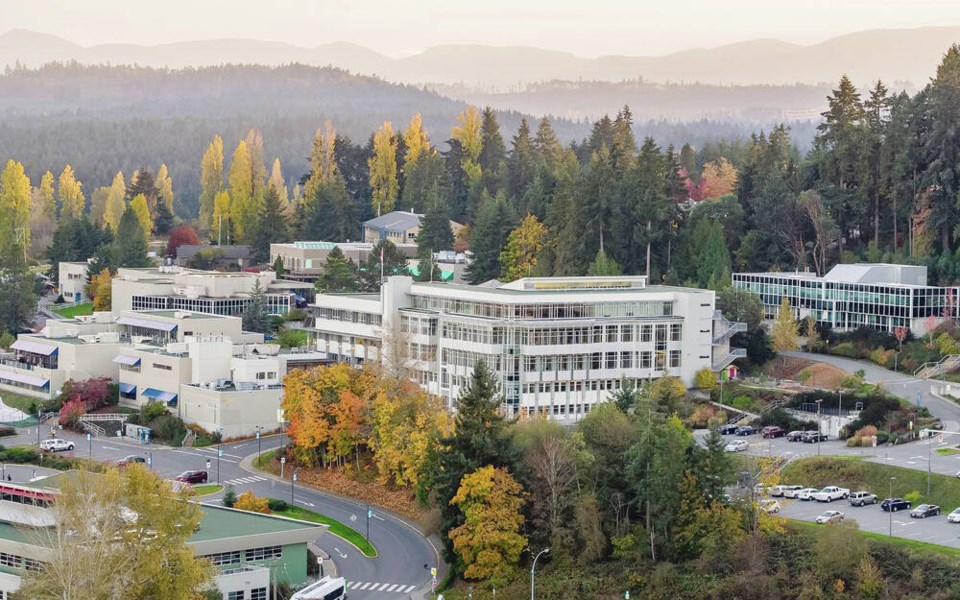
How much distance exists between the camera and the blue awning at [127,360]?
274 feet

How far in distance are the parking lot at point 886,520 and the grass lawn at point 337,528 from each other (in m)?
12.7

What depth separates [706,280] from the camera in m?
86.9

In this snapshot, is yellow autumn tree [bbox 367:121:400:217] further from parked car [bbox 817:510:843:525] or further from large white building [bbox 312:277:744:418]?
parked car [bbox 817:510:843:525]

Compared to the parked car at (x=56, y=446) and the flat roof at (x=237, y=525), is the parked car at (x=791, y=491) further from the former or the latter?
the parked car at (x=56, y=446)

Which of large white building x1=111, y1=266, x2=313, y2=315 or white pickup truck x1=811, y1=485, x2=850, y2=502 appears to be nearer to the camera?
white pickup truck x1=811, y1=485, x2=850, y2=502

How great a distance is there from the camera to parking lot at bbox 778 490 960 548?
5397 cm

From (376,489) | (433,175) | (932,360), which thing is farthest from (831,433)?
(433,175)

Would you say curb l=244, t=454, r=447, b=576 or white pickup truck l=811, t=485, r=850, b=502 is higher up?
white pickup truck l=811, t=485, r=850, b=502

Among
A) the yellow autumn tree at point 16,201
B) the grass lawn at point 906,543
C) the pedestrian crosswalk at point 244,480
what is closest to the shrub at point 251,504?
the pedestrian crosswalk at point 244,480

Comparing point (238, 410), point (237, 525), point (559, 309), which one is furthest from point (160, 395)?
point (237, 525)

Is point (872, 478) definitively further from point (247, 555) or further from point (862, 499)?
point (247, 555)

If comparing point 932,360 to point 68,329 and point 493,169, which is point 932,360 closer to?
point 68,329

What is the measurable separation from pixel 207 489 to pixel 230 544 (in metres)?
13.7

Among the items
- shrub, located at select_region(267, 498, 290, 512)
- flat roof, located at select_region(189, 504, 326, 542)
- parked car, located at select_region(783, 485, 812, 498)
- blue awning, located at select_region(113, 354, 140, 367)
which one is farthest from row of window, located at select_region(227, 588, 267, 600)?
blue awning, located at select_region(113, 354, 140, 367)
